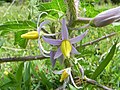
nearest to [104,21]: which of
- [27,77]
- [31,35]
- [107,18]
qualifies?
[107,18]

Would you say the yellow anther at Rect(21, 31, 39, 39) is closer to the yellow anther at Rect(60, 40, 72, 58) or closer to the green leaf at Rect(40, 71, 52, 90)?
the yellow anther at Rect(60, 40, 72, 58)

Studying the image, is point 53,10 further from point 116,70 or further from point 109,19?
point 116,70

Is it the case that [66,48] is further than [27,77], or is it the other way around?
[27,77]

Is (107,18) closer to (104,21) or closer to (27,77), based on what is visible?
(104,21)

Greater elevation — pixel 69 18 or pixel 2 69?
pixel 69 18

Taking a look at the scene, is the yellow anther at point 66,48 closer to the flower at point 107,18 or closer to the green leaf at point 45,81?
the flower at point 107,18

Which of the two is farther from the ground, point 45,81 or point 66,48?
point 66,48

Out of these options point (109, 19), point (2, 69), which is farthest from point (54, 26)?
point (2, 69)

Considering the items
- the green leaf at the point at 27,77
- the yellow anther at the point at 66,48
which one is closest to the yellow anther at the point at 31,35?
the yellow anther at the point at 66,48
